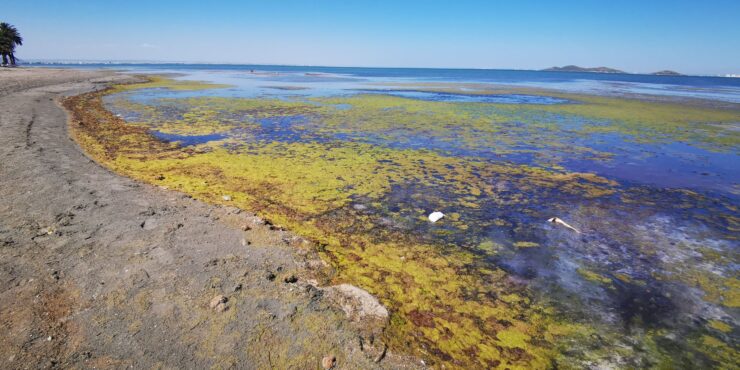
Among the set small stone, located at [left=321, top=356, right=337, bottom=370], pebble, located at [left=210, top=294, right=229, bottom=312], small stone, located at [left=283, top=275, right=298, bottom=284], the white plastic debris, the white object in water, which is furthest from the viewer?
the white object in water

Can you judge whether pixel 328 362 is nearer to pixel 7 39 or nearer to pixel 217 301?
pixel 217 301

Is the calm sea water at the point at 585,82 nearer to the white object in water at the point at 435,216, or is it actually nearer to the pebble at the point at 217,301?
the white object in water at the point at 435,216

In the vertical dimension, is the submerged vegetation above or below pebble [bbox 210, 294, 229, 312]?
below

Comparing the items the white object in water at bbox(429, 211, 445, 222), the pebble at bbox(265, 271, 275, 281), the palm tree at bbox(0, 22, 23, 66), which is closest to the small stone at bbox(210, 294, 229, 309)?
the pebble at bbox(265, 271, 275, 281)

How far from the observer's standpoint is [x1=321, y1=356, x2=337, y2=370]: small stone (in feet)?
9.07

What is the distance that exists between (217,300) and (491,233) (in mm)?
3752

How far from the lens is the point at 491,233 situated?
5367 millimetres

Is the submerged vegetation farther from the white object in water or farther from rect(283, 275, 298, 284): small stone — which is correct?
rect(283, 275, 298, 284): small stone

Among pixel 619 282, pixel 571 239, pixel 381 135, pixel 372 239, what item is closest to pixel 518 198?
pixel 571 239

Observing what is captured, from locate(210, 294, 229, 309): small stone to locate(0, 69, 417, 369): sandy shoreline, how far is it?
0.05 metres

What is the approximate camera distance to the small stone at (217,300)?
3.34 meters

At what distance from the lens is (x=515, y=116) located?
17.7 meters

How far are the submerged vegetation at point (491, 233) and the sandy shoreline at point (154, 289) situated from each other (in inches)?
22.6

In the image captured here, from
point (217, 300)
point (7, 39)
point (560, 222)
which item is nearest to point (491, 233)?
point (560, 222)
